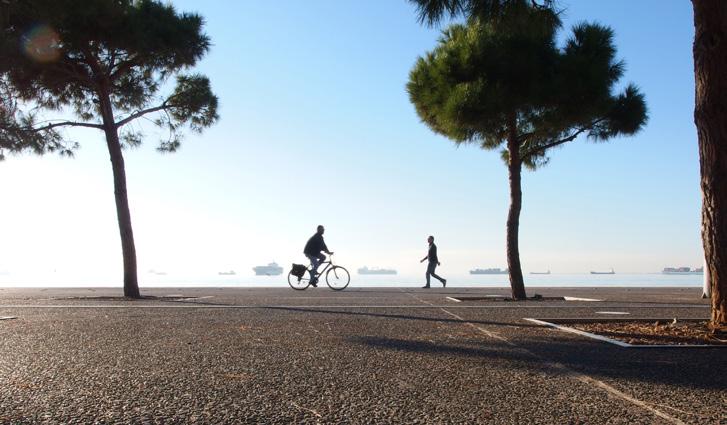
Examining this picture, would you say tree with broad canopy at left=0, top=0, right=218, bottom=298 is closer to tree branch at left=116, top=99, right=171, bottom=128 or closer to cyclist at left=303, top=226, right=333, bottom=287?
tree branch at left=116, top=99, right=171, bottom=128

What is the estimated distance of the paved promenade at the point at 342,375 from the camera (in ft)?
9.43

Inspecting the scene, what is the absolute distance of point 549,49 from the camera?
38.5 ft

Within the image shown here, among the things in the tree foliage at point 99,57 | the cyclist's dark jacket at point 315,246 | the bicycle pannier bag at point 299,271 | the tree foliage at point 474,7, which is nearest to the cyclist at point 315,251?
the cyclist's dark jacket at point 315,246

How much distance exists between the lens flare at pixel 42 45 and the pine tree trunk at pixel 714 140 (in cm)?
1183

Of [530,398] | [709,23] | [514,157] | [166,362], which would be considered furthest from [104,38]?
[530,398]

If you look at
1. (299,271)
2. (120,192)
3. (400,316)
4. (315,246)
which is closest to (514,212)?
(400,316)

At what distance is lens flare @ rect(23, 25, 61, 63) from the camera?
12253mm

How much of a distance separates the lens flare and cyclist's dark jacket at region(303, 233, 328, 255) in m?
7.69

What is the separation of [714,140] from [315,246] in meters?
12.1

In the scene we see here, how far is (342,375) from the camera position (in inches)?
148

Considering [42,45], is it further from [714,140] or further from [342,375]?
[714,140]

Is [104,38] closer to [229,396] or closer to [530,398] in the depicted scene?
[229,396]

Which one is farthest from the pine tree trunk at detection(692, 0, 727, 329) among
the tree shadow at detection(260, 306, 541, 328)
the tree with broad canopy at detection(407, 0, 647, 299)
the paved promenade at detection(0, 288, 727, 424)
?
the tree with broad canopy at detection(407, 0, 647, 299)

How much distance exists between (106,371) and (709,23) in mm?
6173
